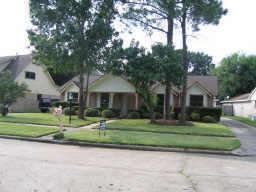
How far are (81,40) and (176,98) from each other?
14138 mm

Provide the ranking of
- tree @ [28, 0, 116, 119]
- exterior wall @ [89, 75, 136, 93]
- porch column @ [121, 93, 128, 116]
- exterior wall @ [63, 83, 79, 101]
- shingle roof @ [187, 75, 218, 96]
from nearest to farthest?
tree @ [28, 0, 116, 119] < porch column @ [121, 93, 128, 116] < exterior wall @ [89, 75, 136, 93] < shingle roof @ [187, 75, 218, 96] < exterior wall @ [63, 83, 79, 101]

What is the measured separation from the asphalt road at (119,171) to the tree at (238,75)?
5595cm

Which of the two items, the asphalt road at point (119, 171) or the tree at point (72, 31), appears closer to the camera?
the asphalt road at point (119, 171)

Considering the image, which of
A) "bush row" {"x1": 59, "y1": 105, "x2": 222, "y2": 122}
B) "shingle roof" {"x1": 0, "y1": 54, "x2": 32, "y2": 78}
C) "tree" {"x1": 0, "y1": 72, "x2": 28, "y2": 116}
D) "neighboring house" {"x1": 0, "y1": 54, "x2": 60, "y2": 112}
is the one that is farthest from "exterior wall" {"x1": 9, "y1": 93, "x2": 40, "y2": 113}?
"tree" {"x1": 0, "y1": 72, "x2": 28, "y2": 116}

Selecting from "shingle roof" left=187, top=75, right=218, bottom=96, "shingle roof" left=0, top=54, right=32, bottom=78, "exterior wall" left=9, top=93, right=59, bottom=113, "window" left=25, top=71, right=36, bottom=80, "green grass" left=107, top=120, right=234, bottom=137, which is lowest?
"green grass" left=107, top=120, right=234, bottom=137

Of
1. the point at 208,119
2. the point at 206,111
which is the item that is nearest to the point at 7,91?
the point at 208,119

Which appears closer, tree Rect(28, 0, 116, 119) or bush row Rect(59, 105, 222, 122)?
tree Rect(28, 0, 116, 119)

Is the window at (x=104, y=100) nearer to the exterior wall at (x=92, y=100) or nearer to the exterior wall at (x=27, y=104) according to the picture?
the exterior wall at (x=92, y=100)

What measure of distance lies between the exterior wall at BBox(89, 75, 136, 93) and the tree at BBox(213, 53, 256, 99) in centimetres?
3681

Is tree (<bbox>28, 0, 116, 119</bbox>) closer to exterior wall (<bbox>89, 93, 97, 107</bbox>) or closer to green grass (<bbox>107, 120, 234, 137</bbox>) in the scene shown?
green grass (<bbox>107, 120, 234, 137</bbox>)

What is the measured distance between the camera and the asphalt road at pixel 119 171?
7.18 metres

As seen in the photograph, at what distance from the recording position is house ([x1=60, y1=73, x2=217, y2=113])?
116 feet

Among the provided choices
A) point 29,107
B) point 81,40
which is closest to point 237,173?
point 81,40

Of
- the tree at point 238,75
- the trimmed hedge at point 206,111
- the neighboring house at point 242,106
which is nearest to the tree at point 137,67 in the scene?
the trimmed hedge at point 206,111
